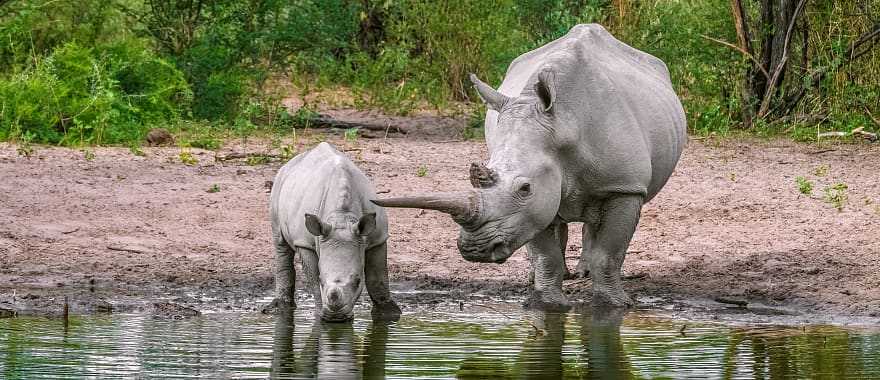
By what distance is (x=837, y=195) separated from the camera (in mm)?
11219

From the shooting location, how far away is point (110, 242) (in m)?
10.3

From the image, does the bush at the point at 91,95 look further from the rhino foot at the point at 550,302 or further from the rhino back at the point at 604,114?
the rhino foot at the point at 550,302

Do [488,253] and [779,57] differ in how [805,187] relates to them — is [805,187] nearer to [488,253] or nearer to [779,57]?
[779,57]

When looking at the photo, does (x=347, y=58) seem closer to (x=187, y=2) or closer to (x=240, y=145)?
(x=187, y=2)

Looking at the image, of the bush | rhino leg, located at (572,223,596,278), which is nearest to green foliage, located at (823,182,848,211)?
rhino leg, located at (572,223,596,278)

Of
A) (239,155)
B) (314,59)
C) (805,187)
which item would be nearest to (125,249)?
(239,155)

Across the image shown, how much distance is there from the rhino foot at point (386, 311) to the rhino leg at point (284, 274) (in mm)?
631

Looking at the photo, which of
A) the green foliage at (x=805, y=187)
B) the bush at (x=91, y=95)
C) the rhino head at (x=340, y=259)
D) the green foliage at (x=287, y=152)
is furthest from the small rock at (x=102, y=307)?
the green foliage at (x=805, y=187)

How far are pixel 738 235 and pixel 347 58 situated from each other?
8.61m

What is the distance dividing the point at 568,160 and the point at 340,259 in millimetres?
1307

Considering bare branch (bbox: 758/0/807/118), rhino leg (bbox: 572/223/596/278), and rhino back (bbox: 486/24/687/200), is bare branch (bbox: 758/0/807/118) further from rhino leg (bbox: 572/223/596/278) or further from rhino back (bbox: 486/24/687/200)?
rhino back (bbox: 486/24/687/200)

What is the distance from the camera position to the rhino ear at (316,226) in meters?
7.48

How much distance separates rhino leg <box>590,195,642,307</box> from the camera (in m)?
8.14

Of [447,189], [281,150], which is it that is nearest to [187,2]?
[281,150]
